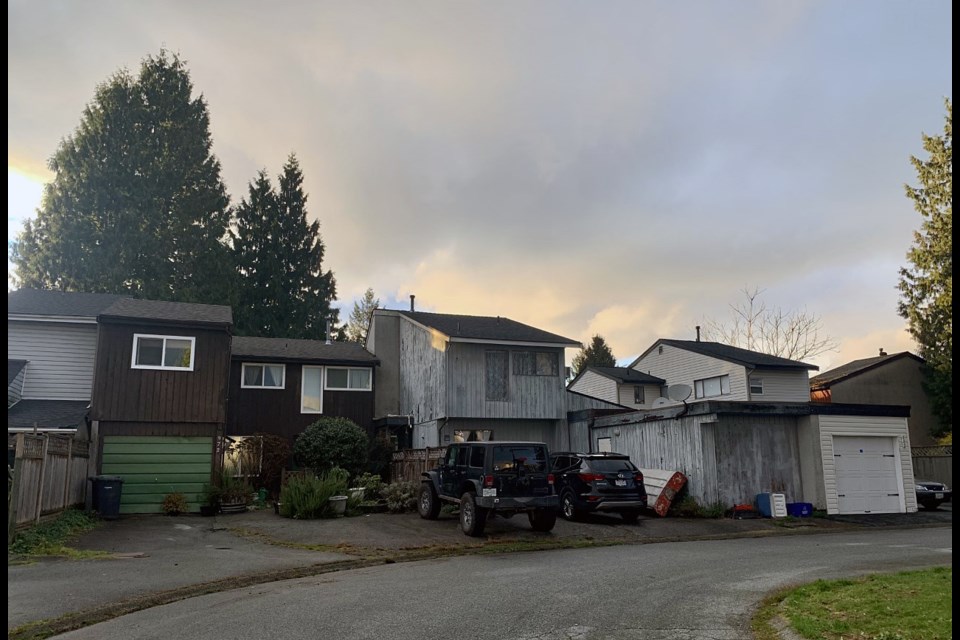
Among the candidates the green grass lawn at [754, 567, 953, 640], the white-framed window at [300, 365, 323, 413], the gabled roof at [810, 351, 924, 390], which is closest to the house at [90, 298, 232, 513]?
the white-framed window at [300, 365, 323, 413]

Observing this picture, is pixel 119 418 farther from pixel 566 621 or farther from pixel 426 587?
pixel 566 621

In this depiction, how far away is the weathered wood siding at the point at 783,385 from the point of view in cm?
3272

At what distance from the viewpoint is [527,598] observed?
8.69 meters

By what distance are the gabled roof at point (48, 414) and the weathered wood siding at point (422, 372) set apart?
11.6 m

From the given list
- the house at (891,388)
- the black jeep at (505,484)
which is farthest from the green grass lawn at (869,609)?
the house at (891,388)

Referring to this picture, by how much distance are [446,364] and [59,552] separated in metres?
15.3

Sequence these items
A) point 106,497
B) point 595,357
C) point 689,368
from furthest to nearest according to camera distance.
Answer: point 595,357 < point 689,368 < point 106,497

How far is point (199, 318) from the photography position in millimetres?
21641

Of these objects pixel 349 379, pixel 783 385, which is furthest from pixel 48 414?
pixel 783 385

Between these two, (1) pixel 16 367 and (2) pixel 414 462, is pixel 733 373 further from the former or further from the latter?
(1) pixel 16 367

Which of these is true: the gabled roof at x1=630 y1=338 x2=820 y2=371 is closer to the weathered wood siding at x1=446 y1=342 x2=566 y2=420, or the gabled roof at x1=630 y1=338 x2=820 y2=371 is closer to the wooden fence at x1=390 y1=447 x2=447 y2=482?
the weathered wood siding at x1=446 y1=342 x2=566 y2=420

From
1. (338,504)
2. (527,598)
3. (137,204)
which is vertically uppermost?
(137,204)

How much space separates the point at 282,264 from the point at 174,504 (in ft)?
110

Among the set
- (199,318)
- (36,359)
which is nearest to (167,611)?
(199,318)
